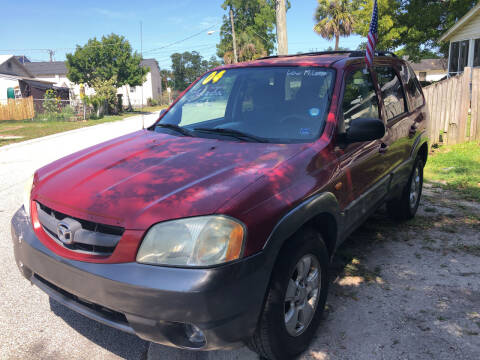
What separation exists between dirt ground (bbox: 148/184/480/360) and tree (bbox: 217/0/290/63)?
4986 cm

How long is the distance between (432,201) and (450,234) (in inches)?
51.4

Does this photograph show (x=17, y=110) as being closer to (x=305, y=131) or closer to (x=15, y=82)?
(x=15, y=82)

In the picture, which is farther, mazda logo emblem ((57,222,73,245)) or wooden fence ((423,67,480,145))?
wooden fence ((423,67,480,145))

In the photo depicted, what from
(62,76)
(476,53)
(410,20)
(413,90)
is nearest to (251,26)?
(62,76)

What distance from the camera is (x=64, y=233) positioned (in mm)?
2221

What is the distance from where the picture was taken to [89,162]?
2850 millimetres

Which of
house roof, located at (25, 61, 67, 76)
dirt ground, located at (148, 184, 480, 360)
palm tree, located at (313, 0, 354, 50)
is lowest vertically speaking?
dirt ground, located at (148, 184, 480, 360)

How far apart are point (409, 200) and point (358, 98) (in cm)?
190

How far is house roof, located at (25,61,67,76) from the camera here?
61.7 meters

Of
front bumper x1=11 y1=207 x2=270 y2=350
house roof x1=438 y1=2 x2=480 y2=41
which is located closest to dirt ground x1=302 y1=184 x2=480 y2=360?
front bumper x1=11 y1=207 x2=270 y2=350

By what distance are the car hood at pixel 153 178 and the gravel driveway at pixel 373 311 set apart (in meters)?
1.02

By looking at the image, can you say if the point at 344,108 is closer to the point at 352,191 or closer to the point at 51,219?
the point at 352,191

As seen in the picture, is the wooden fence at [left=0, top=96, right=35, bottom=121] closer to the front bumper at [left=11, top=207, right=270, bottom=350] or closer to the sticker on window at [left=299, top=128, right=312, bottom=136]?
the sticker on window at [left=299, top=128, right=312, bottom=136]

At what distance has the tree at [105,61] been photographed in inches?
1689
